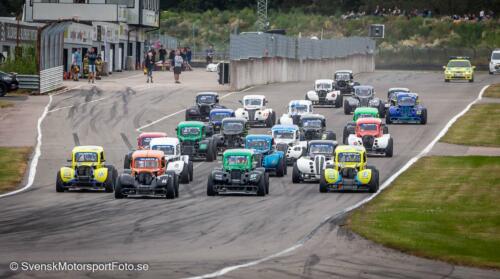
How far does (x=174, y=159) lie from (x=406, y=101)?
21662mm

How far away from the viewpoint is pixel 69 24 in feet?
276

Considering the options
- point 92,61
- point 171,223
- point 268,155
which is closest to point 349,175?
point 268,155

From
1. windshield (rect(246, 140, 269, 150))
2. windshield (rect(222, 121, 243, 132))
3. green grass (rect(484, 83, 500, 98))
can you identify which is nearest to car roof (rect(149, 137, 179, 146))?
windshield (rect(246, 140, 269, 150))

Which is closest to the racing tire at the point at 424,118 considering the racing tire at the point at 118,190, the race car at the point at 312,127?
the race car at the point at 312,127

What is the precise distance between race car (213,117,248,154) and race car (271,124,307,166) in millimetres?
2416

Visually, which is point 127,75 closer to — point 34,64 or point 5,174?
point 34,64

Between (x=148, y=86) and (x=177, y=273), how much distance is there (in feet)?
187

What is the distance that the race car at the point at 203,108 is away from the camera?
201 feet

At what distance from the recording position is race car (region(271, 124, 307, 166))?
47.6m

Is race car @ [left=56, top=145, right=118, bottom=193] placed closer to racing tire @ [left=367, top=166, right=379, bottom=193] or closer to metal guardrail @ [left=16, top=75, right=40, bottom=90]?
racing tire @ [left=367, top=166, right=379, bottom=193]

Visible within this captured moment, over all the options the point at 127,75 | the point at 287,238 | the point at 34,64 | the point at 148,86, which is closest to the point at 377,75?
the point at 127,75

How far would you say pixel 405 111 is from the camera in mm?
61562

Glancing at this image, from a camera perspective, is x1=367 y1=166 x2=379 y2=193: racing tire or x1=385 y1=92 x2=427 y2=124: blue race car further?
x1=385 y1=92 x2=427 y2=124: blue race car

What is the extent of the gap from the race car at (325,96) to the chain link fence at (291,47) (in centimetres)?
1023
